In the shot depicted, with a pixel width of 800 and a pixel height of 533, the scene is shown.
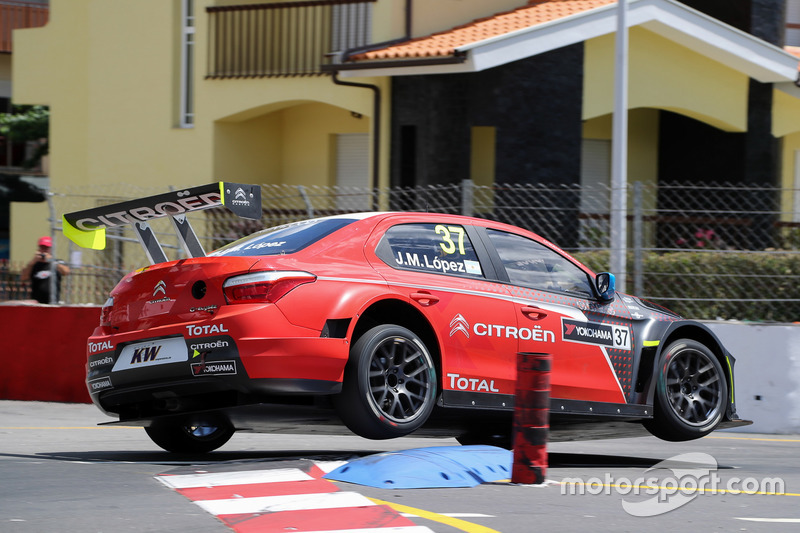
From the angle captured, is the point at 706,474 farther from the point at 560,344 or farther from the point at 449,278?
the point at 449,278

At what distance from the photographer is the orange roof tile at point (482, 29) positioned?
18.4 metres

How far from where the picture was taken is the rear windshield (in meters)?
7.33

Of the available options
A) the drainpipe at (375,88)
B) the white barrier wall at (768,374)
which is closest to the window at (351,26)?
the drainpipe at (375,88)

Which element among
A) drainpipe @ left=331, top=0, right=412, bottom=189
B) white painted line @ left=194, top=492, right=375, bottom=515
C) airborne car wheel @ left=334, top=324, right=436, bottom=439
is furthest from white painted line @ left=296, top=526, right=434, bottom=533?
drainpipe @ left=331, top=0, right=412, bottom=189

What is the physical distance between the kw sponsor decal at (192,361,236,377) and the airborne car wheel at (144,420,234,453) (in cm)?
130

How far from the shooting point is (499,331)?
776 centimetres

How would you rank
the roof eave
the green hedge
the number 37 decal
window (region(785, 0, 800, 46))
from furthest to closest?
window (region(785, 0, 800, 46)), the roof eave, the green hedge, the number 37 decal

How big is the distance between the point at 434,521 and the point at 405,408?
161cm

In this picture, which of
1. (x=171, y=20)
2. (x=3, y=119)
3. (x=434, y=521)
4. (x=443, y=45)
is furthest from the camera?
(x=3, y=119)

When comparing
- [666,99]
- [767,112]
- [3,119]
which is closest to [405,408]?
[666,99]

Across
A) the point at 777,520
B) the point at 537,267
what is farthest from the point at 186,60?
the point at 777,520

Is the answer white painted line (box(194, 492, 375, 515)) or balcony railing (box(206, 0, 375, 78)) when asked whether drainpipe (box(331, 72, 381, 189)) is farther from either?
white painted line (box(194, 492, 375, 515))

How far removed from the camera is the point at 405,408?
7211 mm

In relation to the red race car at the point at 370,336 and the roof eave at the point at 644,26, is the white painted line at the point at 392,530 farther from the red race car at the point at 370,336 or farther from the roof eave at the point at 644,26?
the roof eave at the point at 644,26
